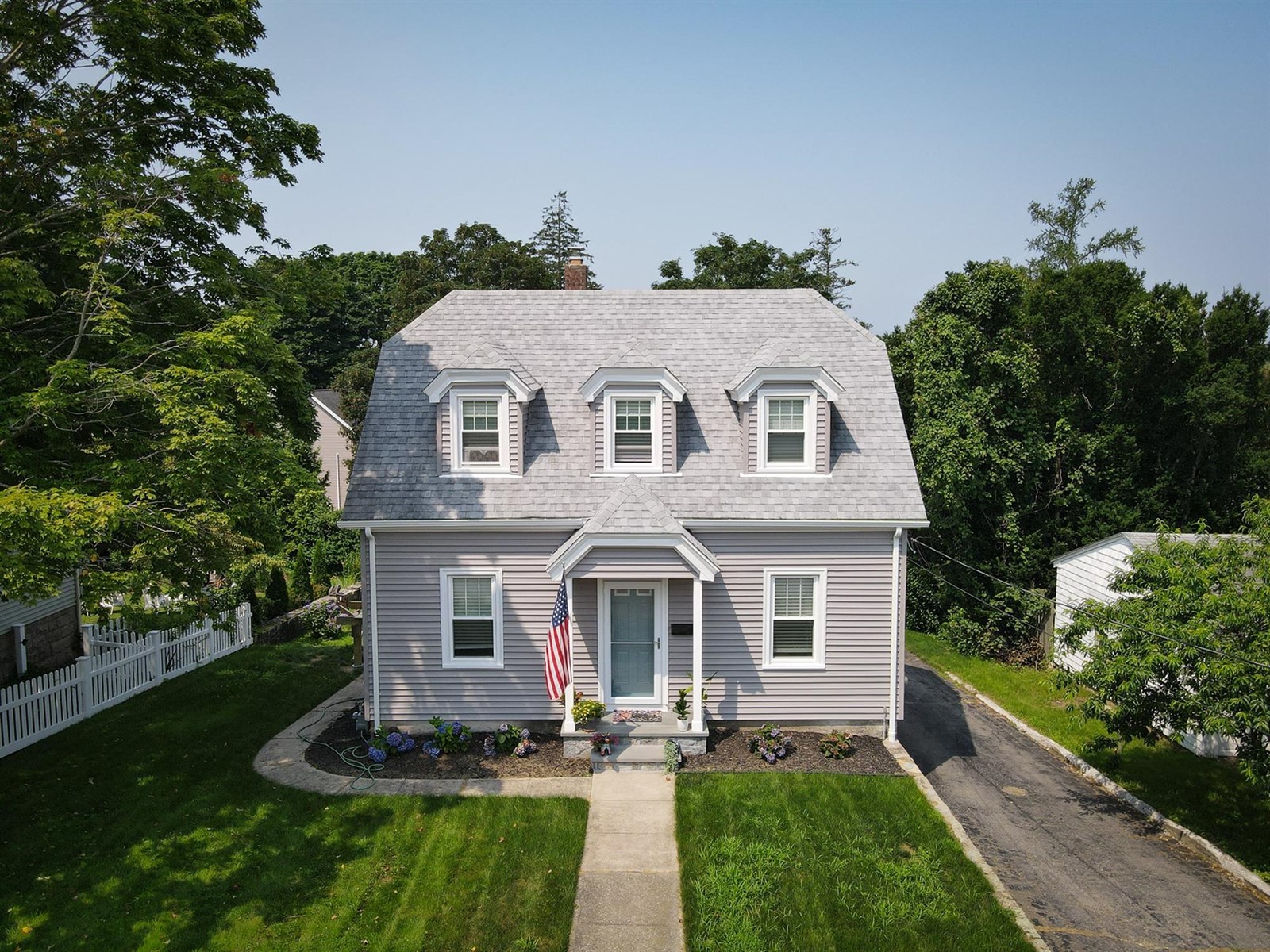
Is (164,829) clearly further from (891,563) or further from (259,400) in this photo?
(891,563)

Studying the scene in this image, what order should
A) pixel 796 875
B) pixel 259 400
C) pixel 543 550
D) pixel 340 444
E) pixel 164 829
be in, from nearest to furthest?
pixel 796 875 < pixel 164 829 < pixel 259 400 < pixel 543 550 < pixel 340 444

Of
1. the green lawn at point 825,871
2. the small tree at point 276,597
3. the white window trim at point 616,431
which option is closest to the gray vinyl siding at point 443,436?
the white window trim at point 616,431

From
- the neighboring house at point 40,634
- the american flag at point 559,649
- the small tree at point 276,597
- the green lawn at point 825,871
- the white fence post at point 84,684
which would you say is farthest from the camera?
the small tree at point 276,597

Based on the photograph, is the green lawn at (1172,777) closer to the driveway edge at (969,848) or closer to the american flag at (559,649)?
the driveway edge at (969,848)

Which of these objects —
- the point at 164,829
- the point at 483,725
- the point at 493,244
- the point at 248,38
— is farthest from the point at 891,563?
the point at 493,244

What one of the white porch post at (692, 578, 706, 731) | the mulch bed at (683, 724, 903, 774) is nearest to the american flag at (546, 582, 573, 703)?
the white porch post at (692, 578, 706, 731)

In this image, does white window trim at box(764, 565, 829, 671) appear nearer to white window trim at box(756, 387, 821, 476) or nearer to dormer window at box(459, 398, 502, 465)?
white window trim at box(756, 387, 821, 476)
